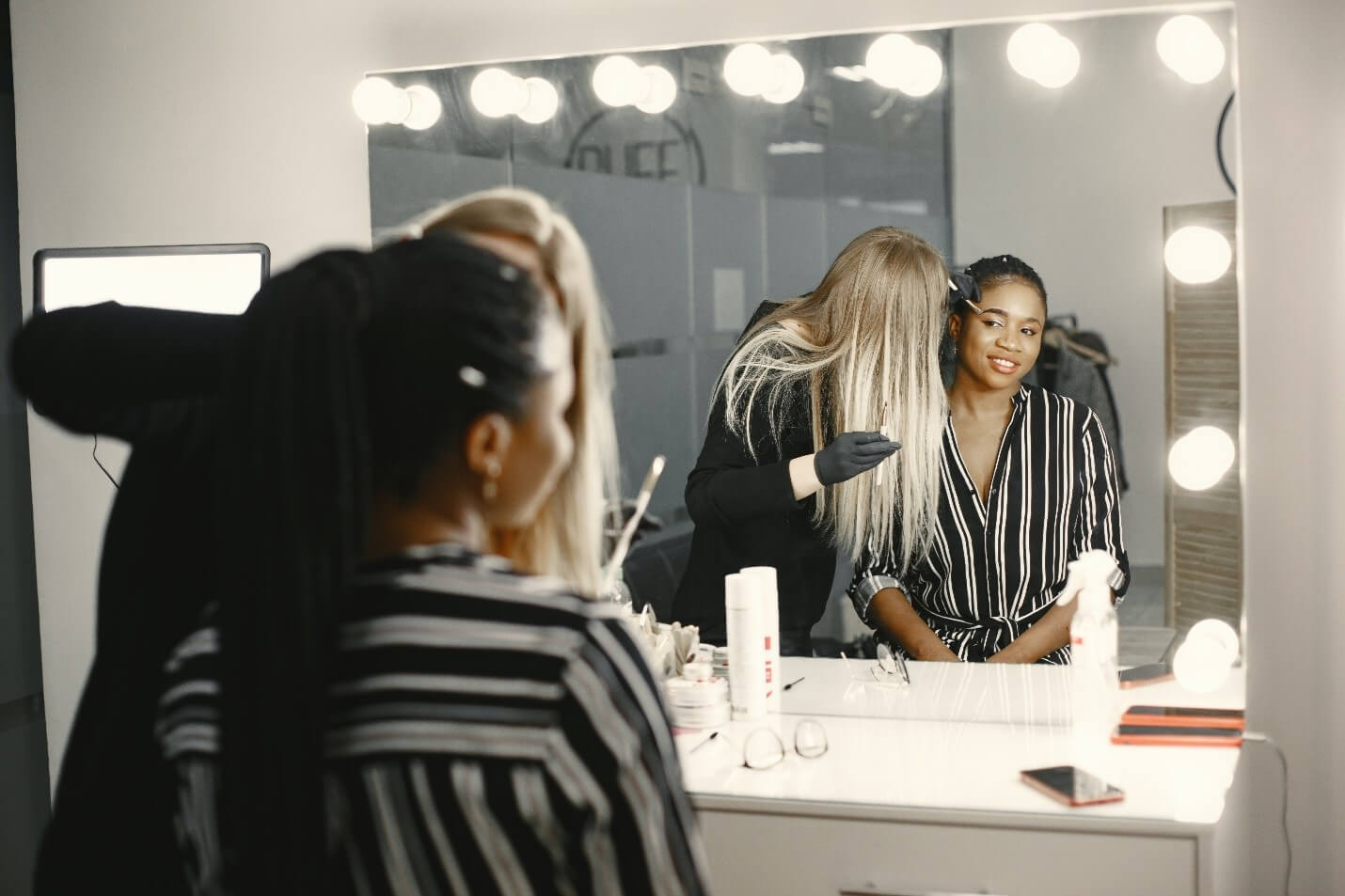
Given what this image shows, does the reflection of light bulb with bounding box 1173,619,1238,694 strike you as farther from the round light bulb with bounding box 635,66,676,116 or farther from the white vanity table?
the round light bulb with bounding box 635,66,676,116

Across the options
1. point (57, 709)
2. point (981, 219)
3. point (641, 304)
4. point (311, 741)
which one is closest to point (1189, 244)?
point (981, 219)

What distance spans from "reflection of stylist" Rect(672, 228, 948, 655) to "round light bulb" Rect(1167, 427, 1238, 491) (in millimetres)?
311

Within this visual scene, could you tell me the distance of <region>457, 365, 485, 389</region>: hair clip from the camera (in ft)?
2.13

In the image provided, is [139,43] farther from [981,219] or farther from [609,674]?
[609,674]

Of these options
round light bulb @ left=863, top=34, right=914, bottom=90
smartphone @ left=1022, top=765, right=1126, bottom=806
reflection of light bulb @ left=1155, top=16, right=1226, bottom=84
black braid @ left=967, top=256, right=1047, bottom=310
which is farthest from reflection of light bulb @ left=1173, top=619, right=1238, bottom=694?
round light bulb @ left=863, top=34, right=914, bottom=90

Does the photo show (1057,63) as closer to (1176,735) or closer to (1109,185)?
(1109,185)

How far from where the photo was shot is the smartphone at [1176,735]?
155 cm

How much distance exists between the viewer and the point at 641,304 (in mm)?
1752

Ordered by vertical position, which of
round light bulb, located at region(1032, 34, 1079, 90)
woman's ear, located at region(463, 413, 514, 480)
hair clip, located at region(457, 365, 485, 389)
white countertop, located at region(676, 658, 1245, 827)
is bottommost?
white countertop, located at region(676, 658, 1245, 827)

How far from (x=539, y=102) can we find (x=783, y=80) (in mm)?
359

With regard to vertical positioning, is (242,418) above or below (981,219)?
below

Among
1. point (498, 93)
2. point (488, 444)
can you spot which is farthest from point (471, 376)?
point (498, 93)

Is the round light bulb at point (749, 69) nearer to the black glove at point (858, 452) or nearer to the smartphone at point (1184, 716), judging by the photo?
the black glove at point (858, 452)

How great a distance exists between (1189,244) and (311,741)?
131 cm
